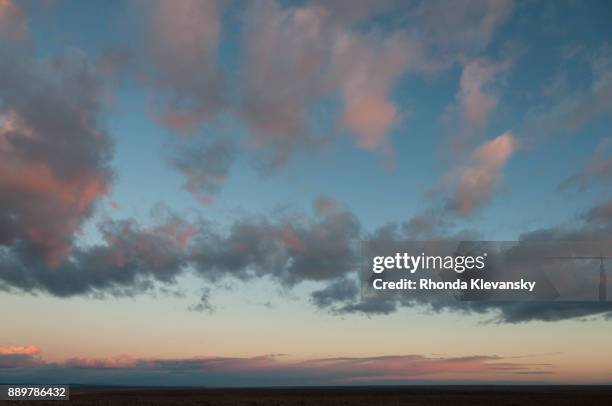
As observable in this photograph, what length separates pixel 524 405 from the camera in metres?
91.2

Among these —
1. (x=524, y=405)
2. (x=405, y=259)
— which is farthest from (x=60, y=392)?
(x=524, y=405)

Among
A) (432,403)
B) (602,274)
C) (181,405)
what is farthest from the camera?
(432,403)

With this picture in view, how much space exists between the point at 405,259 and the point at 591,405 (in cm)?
6394

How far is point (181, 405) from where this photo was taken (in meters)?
84.4

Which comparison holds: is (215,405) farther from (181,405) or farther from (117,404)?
(117,404)

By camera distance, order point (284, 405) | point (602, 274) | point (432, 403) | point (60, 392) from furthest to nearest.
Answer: point (432, 403) → point (284, 405) → point (60, 392) → point (602, 274)

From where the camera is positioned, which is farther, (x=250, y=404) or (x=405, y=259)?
(x=250, y=404)

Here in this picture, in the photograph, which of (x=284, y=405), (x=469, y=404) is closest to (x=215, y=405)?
(x=284, y=405)

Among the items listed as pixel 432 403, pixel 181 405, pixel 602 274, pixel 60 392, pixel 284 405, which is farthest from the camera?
pixel 432 403

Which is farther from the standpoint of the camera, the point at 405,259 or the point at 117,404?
the point at 117,404

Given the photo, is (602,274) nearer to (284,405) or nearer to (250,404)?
(284,405)

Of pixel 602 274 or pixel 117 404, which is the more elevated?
pixel 602 274

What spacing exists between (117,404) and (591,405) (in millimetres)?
73399

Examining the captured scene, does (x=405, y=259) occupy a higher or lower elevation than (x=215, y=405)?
higher
